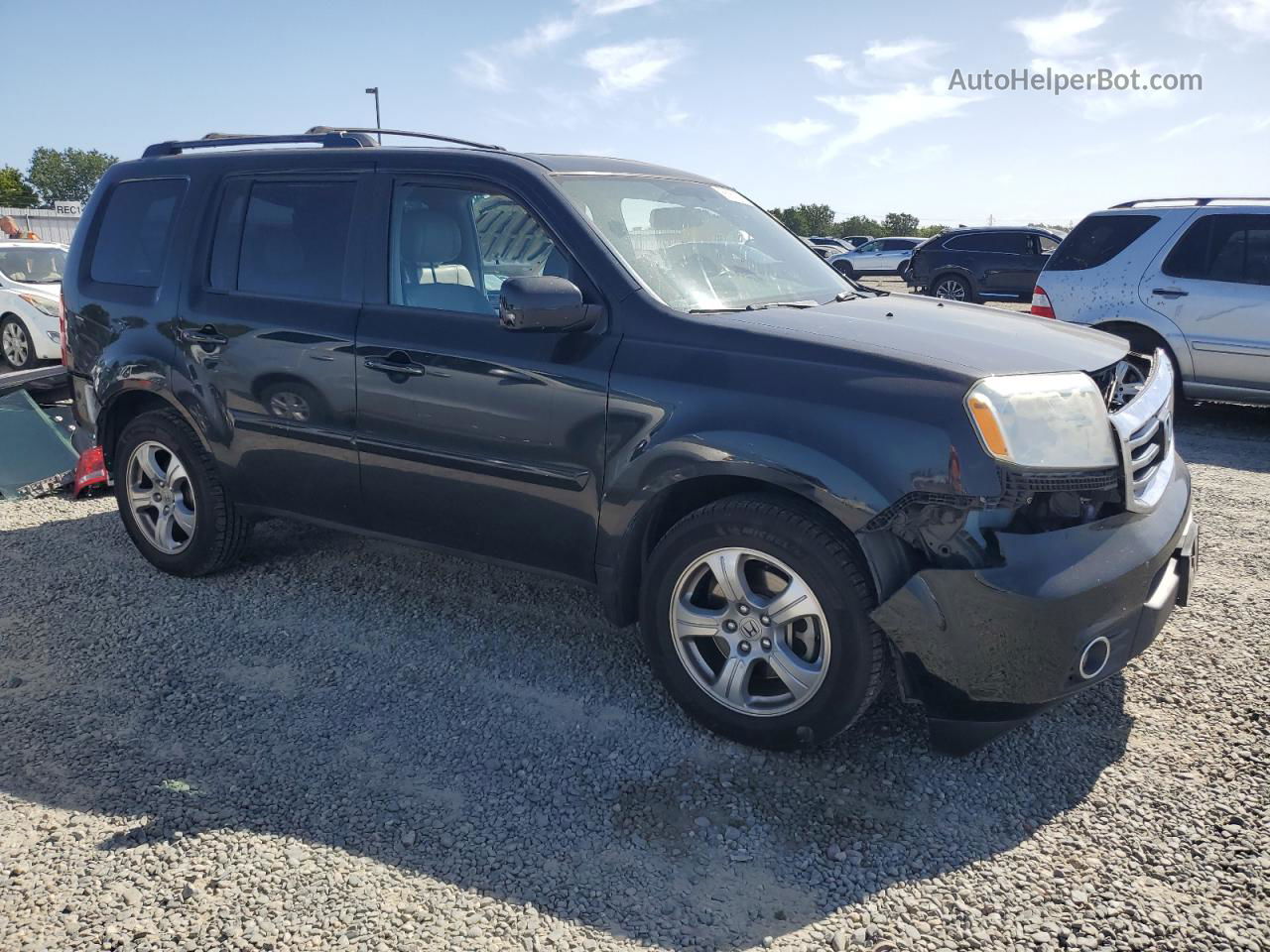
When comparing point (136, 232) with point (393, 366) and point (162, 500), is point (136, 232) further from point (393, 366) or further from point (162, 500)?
point (393, 366)

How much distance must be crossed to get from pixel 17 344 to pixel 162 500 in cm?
858

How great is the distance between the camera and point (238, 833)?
2.84 meters

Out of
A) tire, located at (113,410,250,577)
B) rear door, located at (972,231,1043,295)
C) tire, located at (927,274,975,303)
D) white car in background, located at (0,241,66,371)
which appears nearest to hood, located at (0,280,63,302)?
white car in background, located at (0,241,66,371)

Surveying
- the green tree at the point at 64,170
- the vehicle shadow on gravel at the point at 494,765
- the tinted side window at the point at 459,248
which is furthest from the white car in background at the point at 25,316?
the green tree at the point at 64,170

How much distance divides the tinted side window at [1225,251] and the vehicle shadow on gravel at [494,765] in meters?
5.60

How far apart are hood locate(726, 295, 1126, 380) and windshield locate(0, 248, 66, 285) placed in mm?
11277

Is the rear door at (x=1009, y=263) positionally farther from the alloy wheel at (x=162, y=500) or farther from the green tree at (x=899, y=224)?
the green tree at (x=899, y=224)

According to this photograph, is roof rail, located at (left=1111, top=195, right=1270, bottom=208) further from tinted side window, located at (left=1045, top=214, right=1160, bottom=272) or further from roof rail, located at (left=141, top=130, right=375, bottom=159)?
roof rail, located at (left=141, top=130, right=375, bottom=159)

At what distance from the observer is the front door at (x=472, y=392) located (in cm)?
345

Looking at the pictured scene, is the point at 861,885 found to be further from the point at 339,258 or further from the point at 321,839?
the point at 339,258

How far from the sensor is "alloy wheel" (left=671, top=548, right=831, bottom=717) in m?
3.09

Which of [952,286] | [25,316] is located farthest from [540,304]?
[952,286]

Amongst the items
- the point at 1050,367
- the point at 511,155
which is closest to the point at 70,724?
the point at 511,155

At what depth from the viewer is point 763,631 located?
316cm
